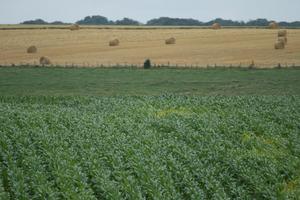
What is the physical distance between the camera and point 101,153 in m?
15.0

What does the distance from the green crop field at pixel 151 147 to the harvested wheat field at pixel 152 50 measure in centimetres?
1413

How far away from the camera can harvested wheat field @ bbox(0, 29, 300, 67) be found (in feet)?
137

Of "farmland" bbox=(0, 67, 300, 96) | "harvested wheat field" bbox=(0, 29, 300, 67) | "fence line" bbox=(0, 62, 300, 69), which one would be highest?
"harvested wheat field" bbox=(0, 29, 300, 67)

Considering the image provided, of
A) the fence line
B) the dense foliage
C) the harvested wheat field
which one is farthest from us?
the harvested wheat field

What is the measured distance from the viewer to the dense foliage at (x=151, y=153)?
12.9 meters

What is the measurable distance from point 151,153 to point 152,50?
3482 centimetres

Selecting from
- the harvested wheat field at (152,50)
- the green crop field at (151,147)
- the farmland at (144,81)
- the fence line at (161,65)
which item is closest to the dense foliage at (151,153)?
the green crop field at (151,147)

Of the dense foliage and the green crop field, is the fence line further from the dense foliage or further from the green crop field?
the dense foliage

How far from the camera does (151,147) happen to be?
1568 centimetres

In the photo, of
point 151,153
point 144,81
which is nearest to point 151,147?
point 151,153

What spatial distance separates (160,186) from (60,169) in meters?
2.33

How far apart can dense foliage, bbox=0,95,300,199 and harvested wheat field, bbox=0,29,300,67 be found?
1947 centimetres

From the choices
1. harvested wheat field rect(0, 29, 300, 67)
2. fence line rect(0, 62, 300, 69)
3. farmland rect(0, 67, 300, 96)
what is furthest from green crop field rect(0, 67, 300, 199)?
harvested wheat field rect(0, 29, 300, 67)

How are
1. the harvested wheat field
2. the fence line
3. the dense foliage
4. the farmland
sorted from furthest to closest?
the harvested wheat field → the fence line → the farmland → the dense foliage
